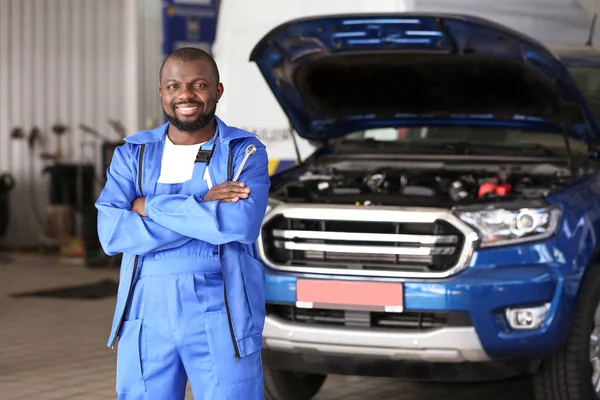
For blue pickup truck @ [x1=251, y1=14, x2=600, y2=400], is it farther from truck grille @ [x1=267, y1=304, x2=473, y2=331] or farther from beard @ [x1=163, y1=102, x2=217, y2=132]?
beard @ [x1=163, y1=102, x2=217, y2=132]

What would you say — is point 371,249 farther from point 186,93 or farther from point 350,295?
point 186,93

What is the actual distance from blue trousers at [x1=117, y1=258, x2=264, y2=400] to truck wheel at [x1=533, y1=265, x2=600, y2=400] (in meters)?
2.11

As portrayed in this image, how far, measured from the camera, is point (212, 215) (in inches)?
124

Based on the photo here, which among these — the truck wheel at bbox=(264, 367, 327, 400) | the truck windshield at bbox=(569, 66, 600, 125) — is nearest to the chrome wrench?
the truck wheel at bbox=(264, 367, 327, 400)

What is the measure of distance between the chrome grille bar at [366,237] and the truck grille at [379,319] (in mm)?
327

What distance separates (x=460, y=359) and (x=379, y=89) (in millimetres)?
1973

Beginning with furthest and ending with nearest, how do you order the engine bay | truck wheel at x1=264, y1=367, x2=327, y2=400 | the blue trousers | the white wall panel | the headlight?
1. the white wall panel
2. truck wheel at x1=264, y1=367, x2=327, y2=400
3. the engine bay
4. the headlight
5. the blue trousers

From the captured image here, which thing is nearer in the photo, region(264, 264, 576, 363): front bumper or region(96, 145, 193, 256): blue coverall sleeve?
region(96, 145, 193, 256): blue coverall sleeve

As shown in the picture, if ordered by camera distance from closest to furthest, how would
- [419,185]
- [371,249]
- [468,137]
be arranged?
[371,249] < [419,185] < [468,137]

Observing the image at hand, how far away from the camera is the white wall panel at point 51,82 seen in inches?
570

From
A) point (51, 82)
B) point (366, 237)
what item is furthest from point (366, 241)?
point (51, 82)

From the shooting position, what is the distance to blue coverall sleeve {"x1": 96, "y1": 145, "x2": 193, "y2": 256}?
3.20m

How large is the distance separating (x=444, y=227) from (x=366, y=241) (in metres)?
0.37

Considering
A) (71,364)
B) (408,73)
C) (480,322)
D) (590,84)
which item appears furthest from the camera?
(71,364)
